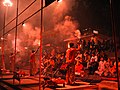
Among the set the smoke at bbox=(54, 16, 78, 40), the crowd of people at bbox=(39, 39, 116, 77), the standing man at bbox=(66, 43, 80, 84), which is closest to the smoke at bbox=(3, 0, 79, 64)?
the smoke at bbox=(54, 16, 78, 40)

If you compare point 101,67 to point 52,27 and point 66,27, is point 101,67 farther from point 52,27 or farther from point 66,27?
point 52,27

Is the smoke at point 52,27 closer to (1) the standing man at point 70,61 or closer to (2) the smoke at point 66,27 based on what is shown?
(2) the smoke at point 66,27

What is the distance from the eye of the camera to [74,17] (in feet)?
111

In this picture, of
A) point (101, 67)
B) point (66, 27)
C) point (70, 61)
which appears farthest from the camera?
point (66, 27)

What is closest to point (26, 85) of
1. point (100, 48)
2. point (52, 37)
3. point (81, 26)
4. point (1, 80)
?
point (1, 80)

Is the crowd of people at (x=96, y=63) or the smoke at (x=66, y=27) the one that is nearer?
the crowd of people at (x=96, y=63)

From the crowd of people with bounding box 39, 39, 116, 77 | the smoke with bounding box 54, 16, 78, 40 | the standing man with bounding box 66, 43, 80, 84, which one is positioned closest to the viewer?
the standing man with bounding box 66, 43, 80, 84

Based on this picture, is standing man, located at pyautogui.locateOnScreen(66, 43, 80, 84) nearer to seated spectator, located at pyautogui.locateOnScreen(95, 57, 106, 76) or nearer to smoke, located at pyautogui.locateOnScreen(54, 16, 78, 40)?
seated spectator, located at pyautogui.locateOnScreen(95, 57, 106, 76)

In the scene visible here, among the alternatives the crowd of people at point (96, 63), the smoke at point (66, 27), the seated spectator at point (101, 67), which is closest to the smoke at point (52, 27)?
the smoke at point (66, 27)

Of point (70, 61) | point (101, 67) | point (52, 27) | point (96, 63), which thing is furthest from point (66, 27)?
point (70, 61)

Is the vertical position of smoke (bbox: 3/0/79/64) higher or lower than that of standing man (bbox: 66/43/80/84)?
higher

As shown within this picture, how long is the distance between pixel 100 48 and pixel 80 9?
1808 centimetres

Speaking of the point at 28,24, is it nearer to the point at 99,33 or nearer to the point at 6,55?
the point at 6,55

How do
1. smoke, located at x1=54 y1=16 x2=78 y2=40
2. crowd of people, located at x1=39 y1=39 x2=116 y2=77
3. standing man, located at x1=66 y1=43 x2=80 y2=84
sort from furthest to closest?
1. smoke, located at x1=54 y1=16 x2=78 y2=40
2. crowd of people, located at x1=39 y1=39 x2=116 y2=77
3. standing man, located at x1=66 y1=43 x2=80 y2=84
